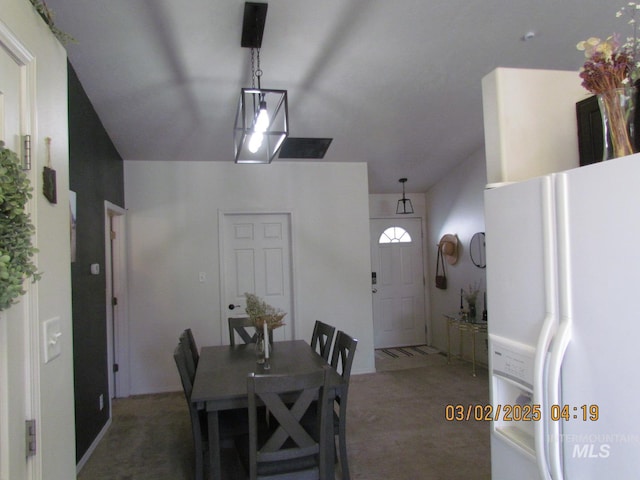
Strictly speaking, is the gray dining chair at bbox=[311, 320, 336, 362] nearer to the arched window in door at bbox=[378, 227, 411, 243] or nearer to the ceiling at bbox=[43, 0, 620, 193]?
the ceiling at bbox=[43, 0, 620, 193]

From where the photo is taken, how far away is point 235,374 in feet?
8.36

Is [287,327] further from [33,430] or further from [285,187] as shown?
[33,430]

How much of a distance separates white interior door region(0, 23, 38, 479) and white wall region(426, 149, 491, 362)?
4.47 meters

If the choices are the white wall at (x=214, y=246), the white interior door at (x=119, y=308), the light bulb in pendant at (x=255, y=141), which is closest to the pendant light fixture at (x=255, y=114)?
the light bulb in pendant at (x=255, y=141)

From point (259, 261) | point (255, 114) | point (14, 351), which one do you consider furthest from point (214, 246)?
point (14, 351)

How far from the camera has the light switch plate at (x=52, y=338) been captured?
113 cm

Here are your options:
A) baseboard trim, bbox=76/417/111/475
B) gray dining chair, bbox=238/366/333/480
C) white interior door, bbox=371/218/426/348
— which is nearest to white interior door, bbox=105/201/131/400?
baseboard trim, bbox=76/417/111/475

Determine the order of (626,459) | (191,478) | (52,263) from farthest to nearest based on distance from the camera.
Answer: (191,478)
(52,263)
(626,459)

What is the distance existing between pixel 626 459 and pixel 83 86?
3736mm

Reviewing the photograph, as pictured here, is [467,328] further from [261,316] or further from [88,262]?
[88,262]

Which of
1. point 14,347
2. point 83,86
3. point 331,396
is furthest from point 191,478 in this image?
point 83,86

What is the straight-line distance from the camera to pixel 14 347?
0.97 meters

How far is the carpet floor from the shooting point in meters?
2.74

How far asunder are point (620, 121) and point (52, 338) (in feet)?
5.87
